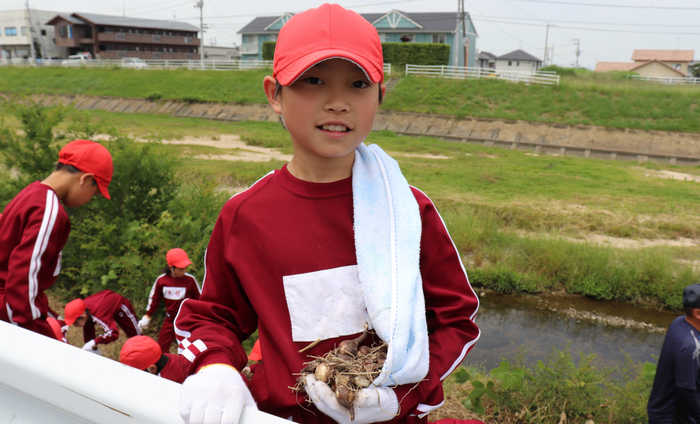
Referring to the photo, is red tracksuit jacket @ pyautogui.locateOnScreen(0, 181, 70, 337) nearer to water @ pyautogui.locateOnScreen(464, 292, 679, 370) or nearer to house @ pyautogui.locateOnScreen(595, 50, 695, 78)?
water @ pyautogui.locateOnScreen(464, 292, 679, 370)

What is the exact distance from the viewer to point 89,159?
3102 millimetres

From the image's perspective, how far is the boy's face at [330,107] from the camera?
1.28 metres

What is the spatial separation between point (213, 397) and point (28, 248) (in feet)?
7.13

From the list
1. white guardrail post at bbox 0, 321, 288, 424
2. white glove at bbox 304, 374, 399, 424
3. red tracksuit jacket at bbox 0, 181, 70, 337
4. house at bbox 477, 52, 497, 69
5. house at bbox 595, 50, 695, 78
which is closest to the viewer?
white guardrail post at bbox 0, 321, 288, 424

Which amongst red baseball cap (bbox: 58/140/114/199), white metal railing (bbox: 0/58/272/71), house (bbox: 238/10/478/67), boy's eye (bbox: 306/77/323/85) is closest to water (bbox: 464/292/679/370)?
red baseball cap (bbox: 58/140/114/199)

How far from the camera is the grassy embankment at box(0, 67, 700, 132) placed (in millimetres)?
19984

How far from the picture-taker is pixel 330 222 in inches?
54.6

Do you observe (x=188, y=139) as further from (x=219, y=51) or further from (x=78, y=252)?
(x=219, y=51)

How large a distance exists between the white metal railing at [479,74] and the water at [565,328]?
739 inches

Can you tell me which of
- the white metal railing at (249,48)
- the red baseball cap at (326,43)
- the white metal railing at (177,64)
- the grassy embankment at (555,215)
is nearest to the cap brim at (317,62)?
the red baseball cap at (326,43)

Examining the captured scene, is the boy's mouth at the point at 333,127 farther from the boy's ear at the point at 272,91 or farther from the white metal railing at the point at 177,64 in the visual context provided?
the white metal railing at the point at 177,64

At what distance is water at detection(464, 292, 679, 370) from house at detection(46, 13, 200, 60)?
5353 cm

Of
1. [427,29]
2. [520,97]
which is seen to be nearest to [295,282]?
[520,97]

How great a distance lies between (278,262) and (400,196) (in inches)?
14.9
